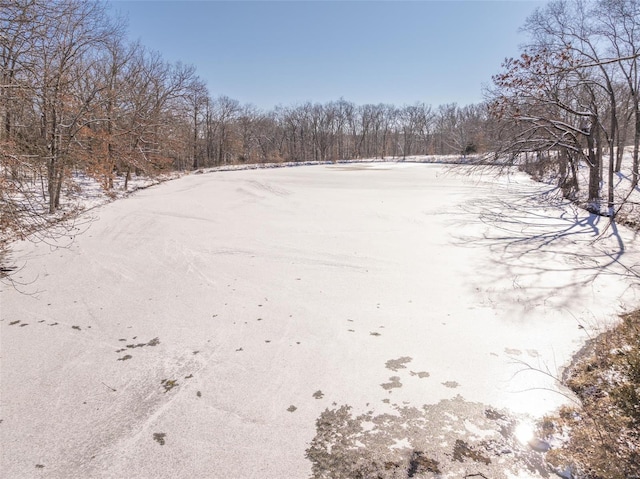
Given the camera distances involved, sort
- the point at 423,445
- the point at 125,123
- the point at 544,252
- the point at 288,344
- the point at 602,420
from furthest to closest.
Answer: the point at 125,123, the point at 544,252, the point at 288,344, the point at 602,420, the point at 423,445

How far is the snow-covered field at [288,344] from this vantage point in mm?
2217

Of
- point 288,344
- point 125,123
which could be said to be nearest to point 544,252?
point 288,344

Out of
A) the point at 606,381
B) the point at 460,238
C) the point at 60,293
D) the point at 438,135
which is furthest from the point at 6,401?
the point at 438,135

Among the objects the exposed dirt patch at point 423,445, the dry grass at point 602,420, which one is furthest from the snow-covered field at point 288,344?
the dry grass at point 602,420

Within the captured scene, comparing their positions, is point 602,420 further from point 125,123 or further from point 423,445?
point 125,123

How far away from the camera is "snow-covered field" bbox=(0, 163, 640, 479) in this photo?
2.22m

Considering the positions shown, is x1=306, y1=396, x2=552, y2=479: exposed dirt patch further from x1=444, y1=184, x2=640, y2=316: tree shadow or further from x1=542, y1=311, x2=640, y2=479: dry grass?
x1=444, y1=184, x2=640, y2=316: tree shadow

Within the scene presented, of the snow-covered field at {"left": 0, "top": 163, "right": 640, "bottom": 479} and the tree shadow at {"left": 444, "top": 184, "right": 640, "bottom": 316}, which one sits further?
the tree shadow at {"left": 444, "top": 184, "right": 640, "bottom": 316}

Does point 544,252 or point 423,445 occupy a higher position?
point 544,252

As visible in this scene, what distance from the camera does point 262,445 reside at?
2.23 meters

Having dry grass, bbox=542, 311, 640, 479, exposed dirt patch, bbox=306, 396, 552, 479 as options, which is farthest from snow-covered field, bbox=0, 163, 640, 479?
dry grass, bbox=542, 311, 640, 479

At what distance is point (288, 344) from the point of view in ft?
11.7

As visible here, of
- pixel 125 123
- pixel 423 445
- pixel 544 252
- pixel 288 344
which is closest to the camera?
pixel 423 445

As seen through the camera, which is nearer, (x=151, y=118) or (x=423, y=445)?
(x=423, y=445)
